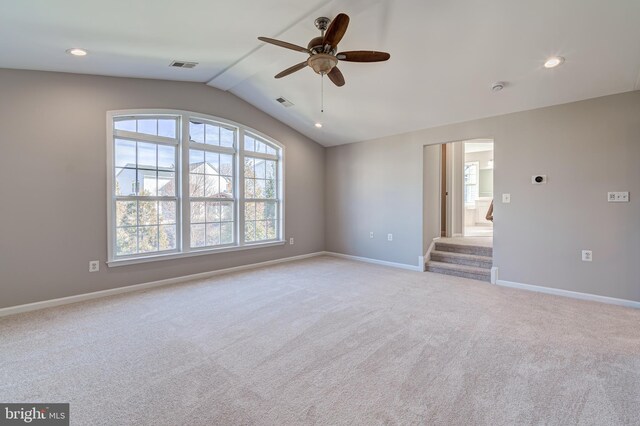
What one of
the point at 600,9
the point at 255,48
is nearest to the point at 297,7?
the point at 255,48

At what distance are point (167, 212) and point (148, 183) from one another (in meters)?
0.49

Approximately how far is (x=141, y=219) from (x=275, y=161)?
8.55 ft

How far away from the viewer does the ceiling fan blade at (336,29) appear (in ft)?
7.23

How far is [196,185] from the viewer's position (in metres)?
4.76

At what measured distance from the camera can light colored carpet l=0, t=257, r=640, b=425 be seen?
5.77 ft

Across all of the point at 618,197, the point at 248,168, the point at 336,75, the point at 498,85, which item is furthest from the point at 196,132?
the point at 618,197

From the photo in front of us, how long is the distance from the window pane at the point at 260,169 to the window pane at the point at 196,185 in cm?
108

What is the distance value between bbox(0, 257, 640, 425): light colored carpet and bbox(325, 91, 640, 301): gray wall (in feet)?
1.53

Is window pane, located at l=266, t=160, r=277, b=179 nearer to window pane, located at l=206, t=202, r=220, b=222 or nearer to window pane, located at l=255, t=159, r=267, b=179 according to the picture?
window pane, located at l=255, t=159, r=267, b=179

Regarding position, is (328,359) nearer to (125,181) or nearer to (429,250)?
(125,181)

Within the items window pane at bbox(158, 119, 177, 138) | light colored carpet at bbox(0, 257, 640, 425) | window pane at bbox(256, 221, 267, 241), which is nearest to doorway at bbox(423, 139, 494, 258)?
light colored carpet at bbox(0, 257, 640, 425)

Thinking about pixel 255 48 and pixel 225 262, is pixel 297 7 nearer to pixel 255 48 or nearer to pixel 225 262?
pixel 255 48

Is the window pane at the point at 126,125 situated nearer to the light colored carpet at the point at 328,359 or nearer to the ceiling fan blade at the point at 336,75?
the light colored carpet at the point at 328,359

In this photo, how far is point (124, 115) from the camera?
394cm
